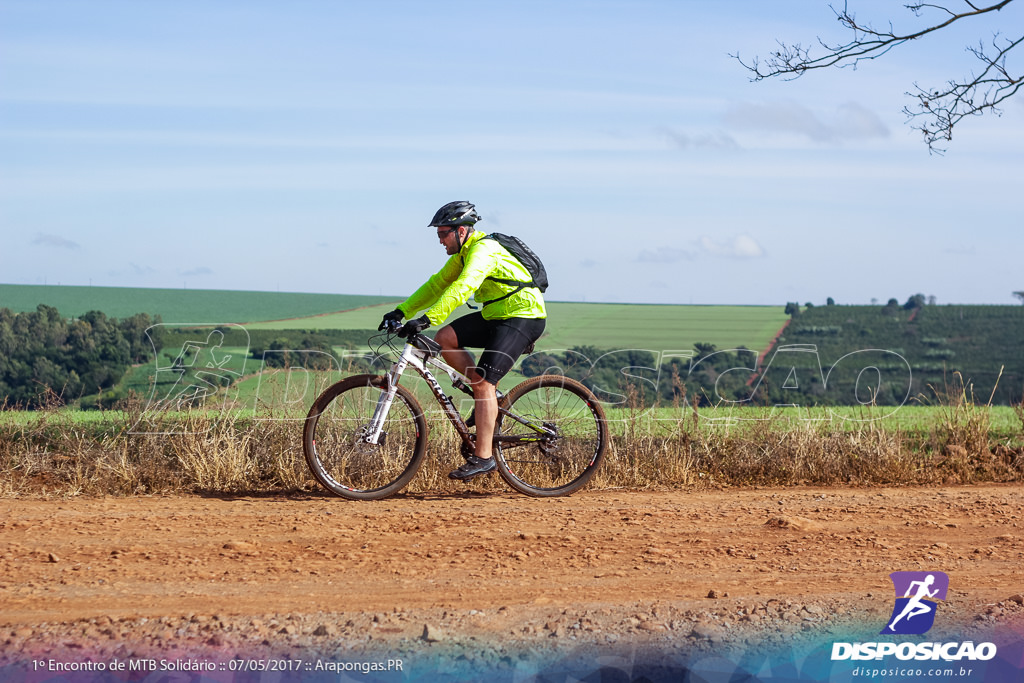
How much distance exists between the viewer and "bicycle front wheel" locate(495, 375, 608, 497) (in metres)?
7.70

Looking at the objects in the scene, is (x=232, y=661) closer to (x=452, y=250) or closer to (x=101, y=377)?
(x=452, y=250)

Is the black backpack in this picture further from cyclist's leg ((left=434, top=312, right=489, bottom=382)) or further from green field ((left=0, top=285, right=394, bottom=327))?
green field ((left=0, top=285, right=394, bottom=327))

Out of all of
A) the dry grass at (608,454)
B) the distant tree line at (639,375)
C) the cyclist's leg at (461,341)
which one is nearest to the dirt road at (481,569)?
the dry grass at (608,454)

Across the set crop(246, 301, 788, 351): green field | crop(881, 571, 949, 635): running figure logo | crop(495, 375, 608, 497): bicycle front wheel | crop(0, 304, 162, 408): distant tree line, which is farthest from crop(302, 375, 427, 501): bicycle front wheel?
crop(246, 301, 788, 351): green field

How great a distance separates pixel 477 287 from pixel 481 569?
2.31 metres

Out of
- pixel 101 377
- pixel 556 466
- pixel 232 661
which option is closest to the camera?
pixel 232 661

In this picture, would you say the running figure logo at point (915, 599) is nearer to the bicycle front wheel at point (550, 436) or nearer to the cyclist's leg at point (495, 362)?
the bicycle front wheel at point (550, 436)

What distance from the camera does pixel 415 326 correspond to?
6984 mm

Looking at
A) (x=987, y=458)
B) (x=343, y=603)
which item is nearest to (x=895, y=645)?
(x=343, y=603)

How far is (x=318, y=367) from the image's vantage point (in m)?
9.69

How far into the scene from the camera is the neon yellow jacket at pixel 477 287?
273 inches

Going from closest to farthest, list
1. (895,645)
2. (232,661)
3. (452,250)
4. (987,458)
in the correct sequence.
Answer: (232,661), (895,645), (452,250), (987,458)

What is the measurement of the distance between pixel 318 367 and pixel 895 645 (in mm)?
6665

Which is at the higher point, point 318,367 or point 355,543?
point 318,367
